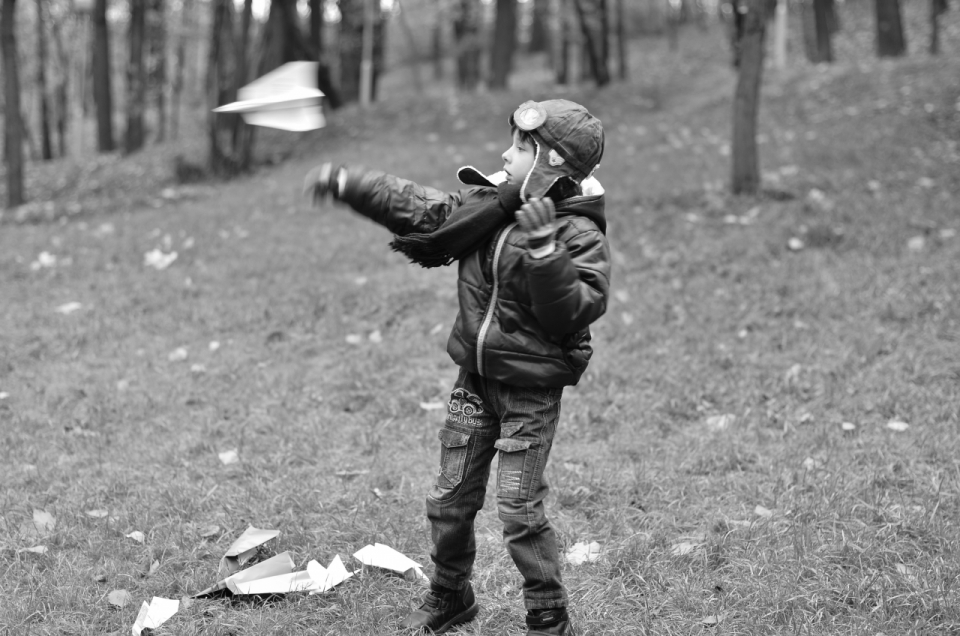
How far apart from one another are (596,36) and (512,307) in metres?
16.2

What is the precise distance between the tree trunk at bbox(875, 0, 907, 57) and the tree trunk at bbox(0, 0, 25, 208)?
14.7 meters

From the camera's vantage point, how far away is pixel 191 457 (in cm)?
446

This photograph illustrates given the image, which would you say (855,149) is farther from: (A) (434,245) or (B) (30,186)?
(B) (30,186)

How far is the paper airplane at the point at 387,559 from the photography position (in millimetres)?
3361

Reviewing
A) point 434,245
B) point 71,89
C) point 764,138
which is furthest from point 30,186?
point 71,89

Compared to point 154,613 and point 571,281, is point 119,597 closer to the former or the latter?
point 154,613

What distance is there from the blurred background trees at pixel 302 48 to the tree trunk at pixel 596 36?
0.10 feet

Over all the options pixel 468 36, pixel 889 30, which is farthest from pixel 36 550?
pixel 468 36

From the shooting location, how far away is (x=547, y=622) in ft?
9.28

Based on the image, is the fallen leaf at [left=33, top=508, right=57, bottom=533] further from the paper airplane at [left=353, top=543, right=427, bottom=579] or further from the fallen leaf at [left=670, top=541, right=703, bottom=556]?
the fallen leaf at [left=670, top=541, right=703, bottom=556]

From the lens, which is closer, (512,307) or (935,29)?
(512,307)

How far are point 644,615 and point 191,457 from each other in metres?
2.45

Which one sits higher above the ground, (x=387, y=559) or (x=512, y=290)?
(x=512, y=290)

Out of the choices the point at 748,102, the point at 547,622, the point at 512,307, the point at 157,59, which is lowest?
the point at 547,622
